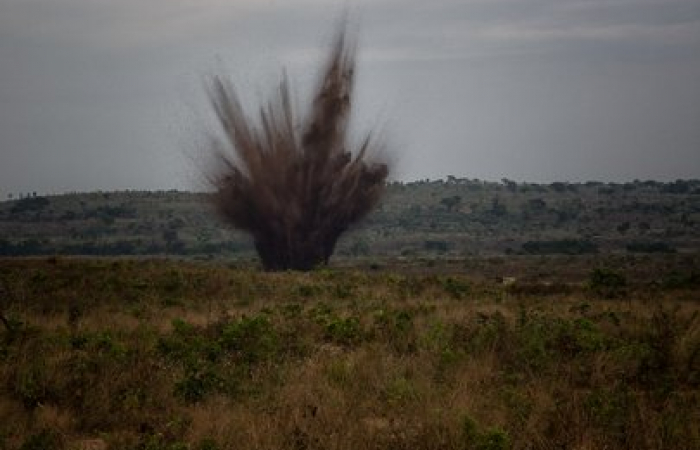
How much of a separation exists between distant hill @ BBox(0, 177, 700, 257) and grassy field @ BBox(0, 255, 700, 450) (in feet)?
104

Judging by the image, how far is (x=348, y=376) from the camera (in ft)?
30.9

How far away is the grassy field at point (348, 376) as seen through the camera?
7070 mm

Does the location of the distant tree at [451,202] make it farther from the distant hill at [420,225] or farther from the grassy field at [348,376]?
the grassy field at [348,376]

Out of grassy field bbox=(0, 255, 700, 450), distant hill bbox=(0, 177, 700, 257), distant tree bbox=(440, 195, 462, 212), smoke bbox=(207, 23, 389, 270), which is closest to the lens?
grassy field bbox=(0, 255, 700, 450)

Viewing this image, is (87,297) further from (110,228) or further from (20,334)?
(110,228)

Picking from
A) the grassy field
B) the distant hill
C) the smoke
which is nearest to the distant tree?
the distant hill

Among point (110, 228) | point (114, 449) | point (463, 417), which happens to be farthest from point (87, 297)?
point (110, 228)

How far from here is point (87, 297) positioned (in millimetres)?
18750

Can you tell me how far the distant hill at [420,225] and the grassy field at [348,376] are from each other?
31603mm

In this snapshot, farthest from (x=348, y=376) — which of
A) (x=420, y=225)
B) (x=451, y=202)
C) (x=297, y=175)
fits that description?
(x=451, y=202)

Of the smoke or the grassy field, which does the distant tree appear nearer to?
the smoke

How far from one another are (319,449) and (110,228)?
216 ft

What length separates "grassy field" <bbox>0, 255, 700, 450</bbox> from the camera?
23.2ft

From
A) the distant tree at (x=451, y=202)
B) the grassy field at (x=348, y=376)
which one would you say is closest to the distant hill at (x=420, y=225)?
the distant tree at (x=451, y=202)
